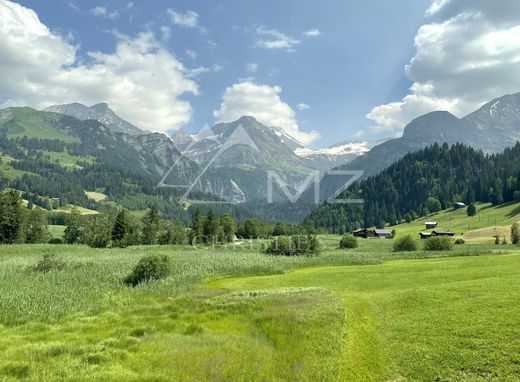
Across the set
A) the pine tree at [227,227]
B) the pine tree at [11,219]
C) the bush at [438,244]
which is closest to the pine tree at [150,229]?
the pine tree at [227,227]

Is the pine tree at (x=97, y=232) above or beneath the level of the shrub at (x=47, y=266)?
above

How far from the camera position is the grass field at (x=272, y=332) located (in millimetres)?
18625

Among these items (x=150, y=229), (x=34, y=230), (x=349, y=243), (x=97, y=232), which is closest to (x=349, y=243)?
(x=349, y=243)

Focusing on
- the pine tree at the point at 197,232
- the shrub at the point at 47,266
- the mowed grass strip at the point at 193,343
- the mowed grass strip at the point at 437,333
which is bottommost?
the mowed grass strip at the point at 193,343

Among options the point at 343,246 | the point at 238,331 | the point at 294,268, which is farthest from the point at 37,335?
the point at 343,246

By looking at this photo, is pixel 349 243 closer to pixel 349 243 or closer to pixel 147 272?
pixel 349 243

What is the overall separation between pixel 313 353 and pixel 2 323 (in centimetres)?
2377

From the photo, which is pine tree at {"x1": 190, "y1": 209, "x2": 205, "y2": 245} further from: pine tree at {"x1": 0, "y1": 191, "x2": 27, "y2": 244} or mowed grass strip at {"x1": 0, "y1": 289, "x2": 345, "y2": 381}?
mowed grass strip at {"x1": 0, "y1": 289, "x2": 345, "y2": 381}

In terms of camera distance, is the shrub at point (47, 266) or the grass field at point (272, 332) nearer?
the grass field at point (272, 332)

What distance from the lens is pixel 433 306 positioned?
25125 mm

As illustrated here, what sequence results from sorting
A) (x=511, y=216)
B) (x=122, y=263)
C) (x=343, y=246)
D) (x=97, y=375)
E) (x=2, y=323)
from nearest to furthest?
1. (x=97, y=375)
2. (x=2, y=323)
3. (x=122, y=263)
4. (x=343, y=246)
5. (x=511, y=216)

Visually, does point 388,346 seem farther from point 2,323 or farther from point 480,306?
point 2,323

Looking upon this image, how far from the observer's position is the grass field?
1862cm

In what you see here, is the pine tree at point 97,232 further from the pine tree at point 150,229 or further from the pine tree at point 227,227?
the pine tree at point 227,227
